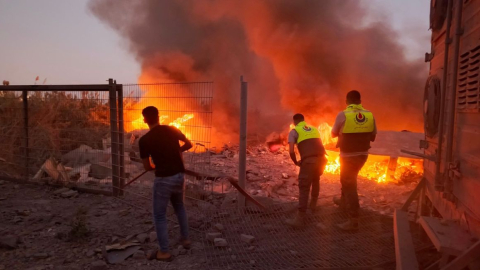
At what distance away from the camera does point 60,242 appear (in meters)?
4.62

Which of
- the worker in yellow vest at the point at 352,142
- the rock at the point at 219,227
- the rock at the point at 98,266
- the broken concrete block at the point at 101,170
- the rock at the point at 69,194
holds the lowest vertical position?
the rock at the point at 98,266

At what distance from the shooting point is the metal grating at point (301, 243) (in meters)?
4.14

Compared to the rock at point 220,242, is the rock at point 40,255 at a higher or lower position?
lower

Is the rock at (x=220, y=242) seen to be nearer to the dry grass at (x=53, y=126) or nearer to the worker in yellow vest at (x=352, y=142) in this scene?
the worker in yellow vest at (x=352, y=142)

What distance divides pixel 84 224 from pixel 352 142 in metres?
3.88

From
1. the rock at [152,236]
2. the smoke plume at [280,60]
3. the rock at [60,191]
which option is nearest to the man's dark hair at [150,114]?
the rock at [152,236]

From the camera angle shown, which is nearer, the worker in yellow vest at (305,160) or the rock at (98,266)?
the rock at (98,266)

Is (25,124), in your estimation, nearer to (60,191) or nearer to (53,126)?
(53,126)

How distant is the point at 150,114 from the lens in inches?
164

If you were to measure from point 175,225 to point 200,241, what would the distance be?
612 mm

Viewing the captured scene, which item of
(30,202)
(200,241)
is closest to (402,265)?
(200,241)

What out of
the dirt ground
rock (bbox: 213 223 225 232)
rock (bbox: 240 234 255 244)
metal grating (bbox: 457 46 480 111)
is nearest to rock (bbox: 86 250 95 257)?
the dirt ground

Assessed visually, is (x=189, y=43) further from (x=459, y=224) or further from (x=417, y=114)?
(x=459, y=224)

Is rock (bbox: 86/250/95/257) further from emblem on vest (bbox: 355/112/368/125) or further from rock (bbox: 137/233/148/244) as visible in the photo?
emblem on vest (bbox: 355/112/368/125)
